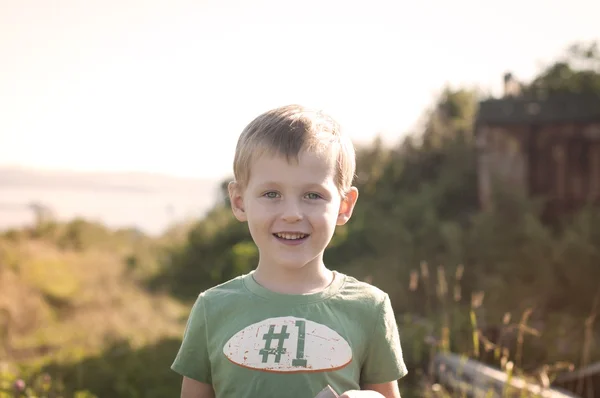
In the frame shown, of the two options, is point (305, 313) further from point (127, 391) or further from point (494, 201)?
point (494, 201)

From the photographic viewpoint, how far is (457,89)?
1530 centimetres

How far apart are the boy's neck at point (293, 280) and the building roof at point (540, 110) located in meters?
8.15

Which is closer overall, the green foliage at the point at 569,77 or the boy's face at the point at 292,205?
the boy's face at the point at 292,205

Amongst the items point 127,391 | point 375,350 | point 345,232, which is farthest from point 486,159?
point 375,350

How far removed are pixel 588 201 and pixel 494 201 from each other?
1333mm

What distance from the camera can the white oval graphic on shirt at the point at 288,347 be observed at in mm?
1830

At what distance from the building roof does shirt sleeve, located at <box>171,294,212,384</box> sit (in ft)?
27.2

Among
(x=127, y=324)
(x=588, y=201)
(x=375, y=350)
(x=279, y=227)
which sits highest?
(x=279, y=227)

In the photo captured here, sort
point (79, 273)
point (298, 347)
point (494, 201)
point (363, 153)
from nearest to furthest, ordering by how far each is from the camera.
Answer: point (298, 347) → point (79, 273) → point (494, 201) → point (363, 153)

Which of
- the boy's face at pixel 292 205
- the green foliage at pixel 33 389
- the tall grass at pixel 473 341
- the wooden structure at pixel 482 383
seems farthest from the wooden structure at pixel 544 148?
the boy's face at pixel 292 205

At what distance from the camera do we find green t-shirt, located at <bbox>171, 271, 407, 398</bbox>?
183cm

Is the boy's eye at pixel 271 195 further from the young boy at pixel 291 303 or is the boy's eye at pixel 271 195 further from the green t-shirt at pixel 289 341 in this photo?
the green t-shirt at pixel 289 341

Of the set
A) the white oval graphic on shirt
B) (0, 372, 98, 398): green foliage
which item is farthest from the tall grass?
the white oval graphic on shirt

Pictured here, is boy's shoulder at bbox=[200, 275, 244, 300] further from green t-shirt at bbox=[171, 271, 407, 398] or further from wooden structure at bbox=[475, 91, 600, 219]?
wooden structure at bbox=[475, 91, 600, 219]
